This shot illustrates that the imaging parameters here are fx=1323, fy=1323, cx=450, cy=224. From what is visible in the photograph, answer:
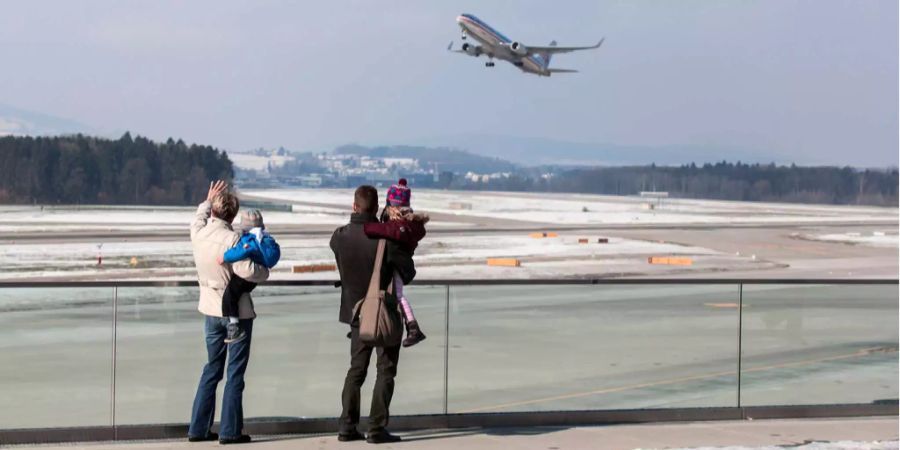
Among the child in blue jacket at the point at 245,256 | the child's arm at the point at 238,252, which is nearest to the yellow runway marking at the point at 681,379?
the child in blue jacket at the point at 245,256

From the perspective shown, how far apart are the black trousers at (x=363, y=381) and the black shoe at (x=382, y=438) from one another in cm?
4

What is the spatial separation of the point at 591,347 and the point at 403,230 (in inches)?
119

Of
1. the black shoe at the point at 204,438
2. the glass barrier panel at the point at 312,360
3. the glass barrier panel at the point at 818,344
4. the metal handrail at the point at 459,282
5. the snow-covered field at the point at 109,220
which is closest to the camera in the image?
the black shoe at the point at 204,438

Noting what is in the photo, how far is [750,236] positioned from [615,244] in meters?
16.7

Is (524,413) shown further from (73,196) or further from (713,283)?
(73,196)

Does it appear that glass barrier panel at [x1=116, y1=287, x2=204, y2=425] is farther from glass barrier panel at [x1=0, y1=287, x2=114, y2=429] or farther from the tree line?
the tree line

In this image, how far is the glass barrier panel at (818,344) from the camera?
13.6m

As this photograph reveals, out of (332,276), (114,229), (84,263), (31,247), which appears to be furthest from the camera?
(114,229)

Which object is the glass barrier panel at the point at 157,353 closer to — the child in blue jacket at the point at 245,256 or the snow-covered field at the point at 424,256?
the child in blue jacket at the point at 245,256

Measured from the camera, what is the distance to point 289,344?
12.1m

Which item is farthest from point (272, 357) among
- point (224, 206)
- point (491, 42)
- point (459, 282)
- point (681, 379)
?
point (491, 42)

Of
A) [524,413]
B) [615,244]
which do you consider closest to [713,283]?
[524,413]

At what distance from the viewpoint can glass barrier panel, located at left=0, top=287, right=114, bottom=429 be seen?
11250 millimetres

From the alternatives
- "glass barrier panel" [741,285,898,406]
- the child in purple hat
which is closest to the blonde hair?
the child in purple hat
